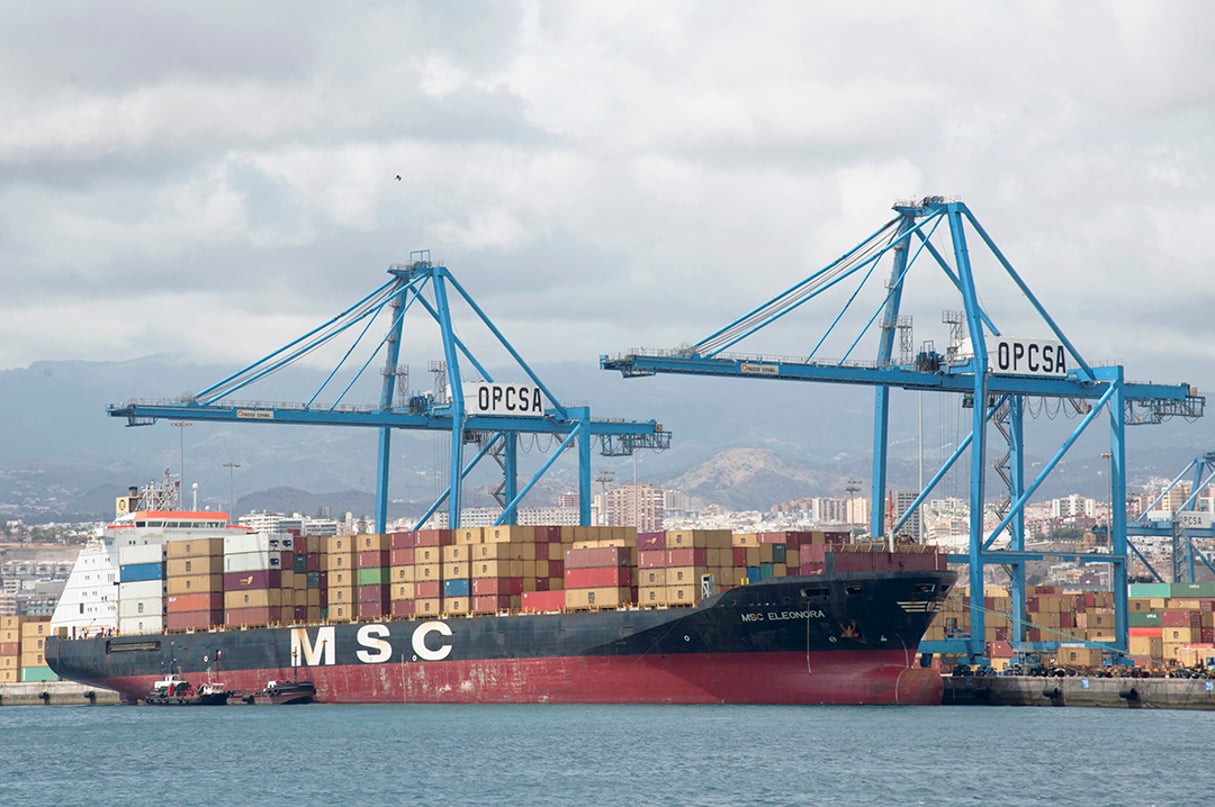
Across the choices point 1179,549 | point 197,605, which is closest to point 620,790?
point 197,605

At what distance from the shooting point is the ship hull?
59.2 metres

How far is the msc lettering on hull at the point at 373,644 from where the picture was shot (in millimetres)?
67312

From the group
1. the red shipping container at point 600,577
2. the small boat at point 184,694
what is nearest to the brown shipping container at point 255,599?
the small boat at point 184,694

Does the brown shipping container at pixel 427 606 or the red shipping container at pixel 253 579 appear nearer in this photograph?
the brown shipping container at pixel 427 606

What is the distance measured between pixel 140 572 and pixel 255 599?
7.41 m

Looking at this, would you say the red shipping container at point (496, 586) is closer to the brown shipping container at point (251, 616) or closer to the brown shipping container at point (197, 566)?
the brown shipping container at point (251, 616)

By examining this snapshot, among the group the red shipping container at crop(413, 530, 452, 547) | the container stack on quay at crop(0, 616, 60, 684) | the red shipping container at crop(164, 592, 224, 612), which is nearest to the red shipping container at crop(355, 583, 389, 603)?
the red shipping container at crop(413, 530, 452, 547)

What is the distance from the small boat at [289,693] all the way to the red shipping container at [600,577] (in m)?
12.5

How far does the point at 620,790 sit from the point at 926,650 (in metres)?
24.0

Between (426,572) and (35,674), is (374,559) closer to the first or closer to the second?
(426,572)

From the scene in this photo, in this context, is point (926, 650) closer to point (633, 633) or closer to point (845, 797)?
point (633, 633)

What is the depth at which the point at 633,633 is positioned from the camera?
61719 millimetres

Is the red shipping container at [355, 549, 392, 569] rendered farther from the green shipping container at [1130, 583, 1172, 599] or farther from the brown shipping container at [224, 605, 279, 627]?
the green shipping container at [1130, 583, 1172, 599]

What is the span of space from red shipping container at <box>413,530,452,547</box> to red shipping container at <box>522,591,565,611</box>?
406cm
